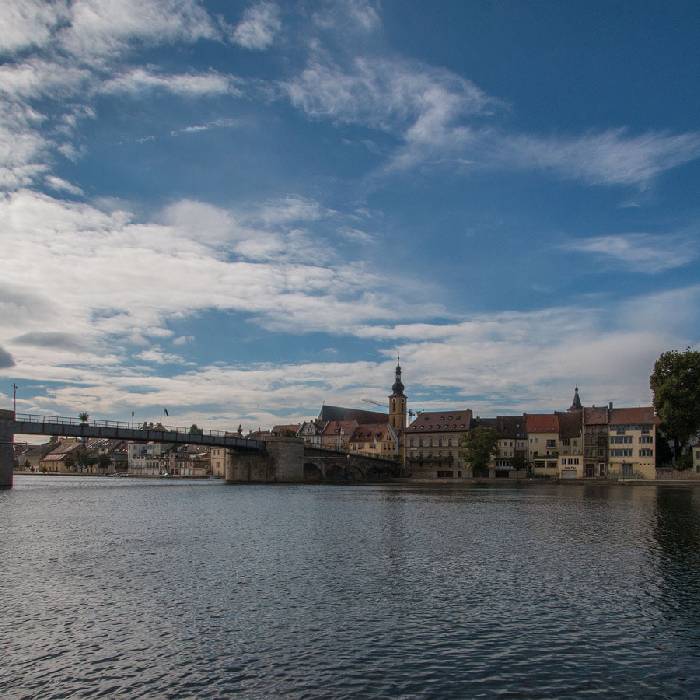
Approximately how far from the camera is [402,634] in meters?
23.5

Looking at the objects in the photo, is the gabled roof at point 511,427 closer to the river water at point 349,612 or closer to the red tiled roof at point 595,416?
the red tiled roof at point 595,416

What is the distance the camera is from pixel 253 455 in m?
154

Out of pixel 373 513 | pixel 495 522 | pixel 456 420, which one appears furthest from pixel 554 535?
pixel 456 420

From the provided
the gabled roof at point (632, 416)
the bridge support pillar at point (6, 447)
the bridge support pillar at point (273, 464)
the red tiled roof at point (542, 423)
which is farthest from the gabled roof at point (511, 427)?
the bridge support pillar at point (6, 447)

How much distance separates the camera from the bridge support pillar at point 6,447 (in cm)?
9725

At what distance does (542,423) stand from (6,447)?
12039 cm

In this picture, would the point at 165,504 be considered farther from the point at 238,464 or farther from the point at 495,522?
the point at 238,464

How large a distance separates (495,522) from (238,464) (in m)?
105

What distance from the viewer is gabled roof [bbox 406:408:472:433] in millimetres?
184750

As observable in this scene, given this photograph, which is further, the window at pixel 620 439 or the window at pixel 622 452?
the window at pixel 620 439

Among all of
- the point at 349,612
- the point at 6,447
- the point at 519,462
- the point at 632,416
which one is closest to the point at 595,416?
the point at 632,416

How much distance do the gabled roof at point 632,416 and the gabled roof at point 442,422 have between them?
139ft

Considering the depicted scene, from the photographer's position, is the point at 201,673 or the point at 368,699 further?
the point at 201,673

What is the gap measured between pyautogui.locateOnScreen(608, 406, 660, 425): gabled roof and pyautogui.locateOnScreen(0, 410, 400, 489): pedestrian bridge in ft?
195
